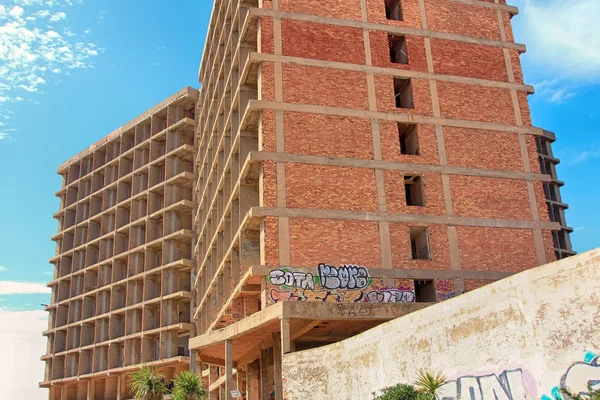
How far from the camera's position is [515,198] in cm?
3528

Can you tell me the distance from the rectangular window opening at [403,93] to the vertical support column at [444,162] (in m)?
1.23

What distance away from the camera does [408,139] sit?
3631 centimetres

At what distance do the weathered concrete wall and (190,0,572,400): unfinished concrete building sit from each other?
803cm

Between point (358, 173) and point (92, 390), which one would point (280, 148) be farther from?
point (92, 390)

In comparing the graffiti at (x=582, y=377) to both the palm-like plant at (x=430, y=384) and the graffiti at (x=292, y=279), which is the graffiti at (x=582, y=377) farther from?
the graffiti at (x=292, y=279)

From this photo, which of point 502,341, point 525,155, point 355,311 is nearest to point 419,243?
point 525,155

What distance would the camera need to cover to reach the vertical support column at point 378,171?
3200cm

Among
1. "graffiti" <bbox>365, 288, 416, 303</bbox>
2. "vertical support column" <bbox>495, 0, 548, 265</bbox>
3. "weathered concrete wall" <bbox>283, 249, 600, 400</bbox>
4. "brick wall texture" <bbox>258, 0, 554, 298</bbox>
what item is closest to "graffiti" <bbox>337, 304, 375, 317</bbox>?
"weathered concrete wall" <bbox>283, 249, 600, 400</bbox>

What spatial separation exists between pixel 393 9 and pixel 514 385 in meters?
29.5

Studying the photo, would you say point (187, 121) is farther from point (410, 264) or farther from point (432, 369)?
point (432, 369)

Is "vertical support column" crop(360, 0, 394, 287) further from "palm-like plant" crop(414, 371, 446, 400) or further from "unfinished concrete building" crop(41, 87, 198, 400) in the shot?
"unfinished concrete building" crop(41, 87, 198, 400)

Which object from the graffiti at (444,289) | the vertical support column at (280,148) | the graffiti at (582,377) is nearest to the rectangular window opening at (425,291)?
the graffiti at (444,289)

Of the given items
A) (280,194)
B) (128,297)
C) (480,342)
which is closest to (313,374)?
(480,342)

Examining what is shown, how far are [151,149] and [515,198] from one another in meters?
44.3
